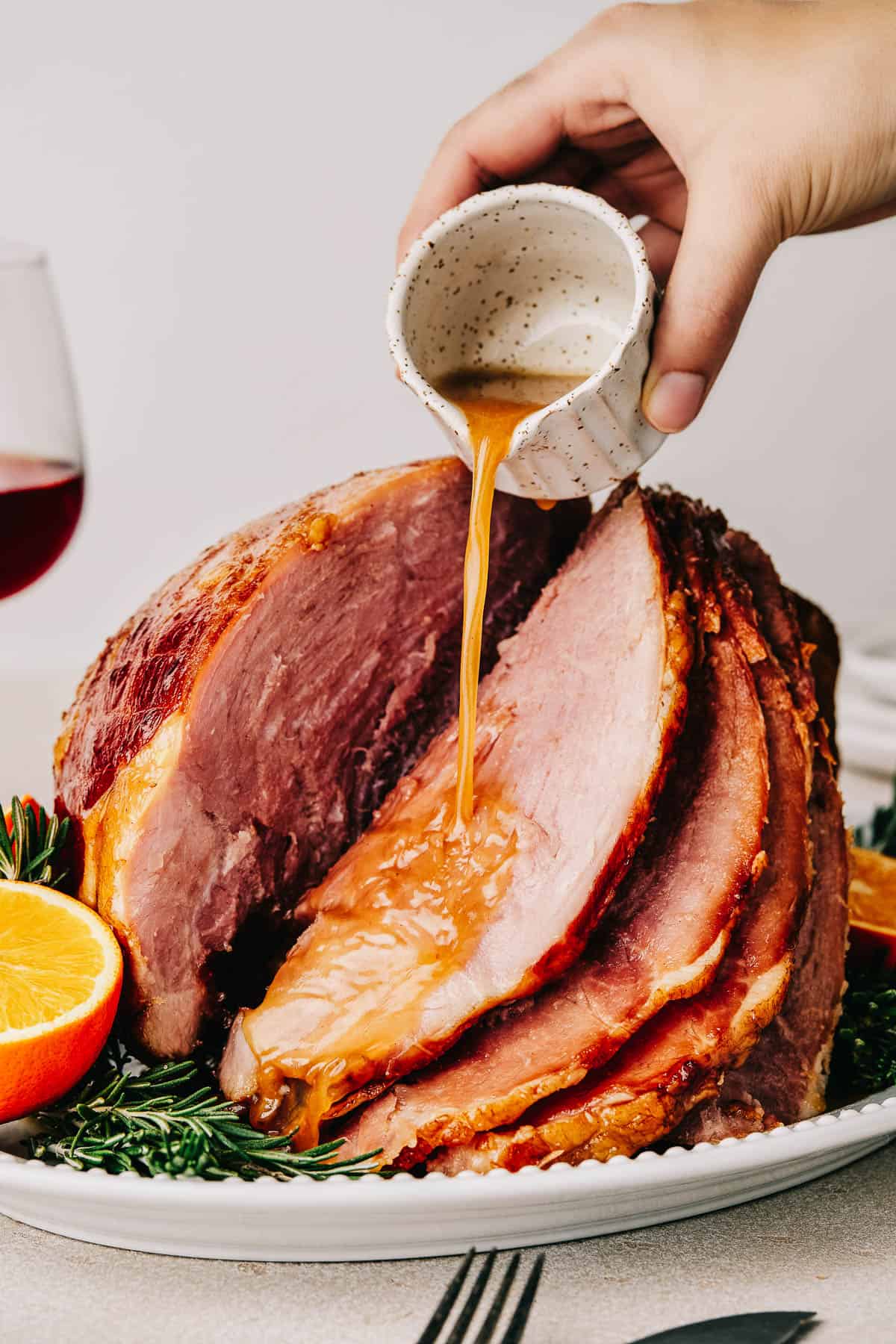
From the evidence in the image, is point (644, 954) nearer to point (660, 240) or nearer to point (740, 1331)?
point (740, 1331)

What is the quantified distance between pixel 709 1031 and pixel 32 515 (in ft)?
4.34

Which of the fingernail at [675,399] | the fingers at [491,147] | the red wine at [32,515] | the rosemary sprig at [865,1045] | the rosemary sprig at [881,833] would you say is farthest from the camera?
the rosemary sprig at [881,833]

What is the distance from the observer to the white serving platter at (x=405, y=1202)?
1.49 m

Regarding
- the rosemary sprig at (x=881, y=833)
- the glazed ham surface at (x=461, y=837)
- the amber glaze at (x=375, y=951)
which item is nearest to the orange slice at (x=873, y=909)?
the rosemary sprig at (x=881, y=833)

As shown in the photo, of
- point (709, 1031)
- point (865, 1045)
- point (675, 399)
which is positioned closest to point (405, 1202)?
point (709, 1031)

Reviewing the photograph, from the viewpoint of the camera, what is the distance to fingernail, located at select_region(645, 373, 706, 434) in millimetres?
1876

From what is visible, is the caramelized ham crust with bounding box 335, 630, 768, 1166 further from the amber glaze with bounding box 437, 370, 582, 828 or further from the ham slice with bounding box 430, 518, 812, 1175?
the amber glaze with bounding box 437, 370, 582, 828

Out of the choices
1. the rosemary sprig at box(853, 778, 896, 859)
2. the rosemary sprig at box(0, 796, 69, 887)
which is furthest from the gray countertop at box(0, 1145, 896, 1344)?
the rosemary sprig at box(853, 778, 896, 859)

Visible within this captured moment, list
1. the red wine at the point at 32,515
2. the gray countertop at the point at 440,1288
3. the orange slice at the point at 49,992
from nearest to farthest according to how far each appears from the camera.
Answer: the gray countertop at the point at 440,1288 < the orange slice at the point at 49,992 < the red wine at the point at 32,515

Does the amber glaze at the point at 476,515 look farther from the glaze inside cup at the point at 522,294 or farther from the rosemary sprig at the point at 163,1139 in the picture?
the rosemary sprig at the point at 163,1139

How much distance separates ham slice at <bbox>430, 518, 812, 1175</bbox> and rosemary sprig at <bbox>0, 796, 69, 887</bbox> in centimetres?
73

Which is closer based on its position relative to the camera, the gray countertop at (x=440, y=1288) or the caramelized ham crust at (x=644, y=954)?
the gray countertop at (x=440, y=1288)

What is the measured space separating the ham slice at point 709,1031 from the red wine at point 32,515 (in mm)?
1125

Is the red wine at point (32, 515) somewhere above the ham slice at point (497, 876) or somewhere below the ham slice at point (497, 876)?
above
